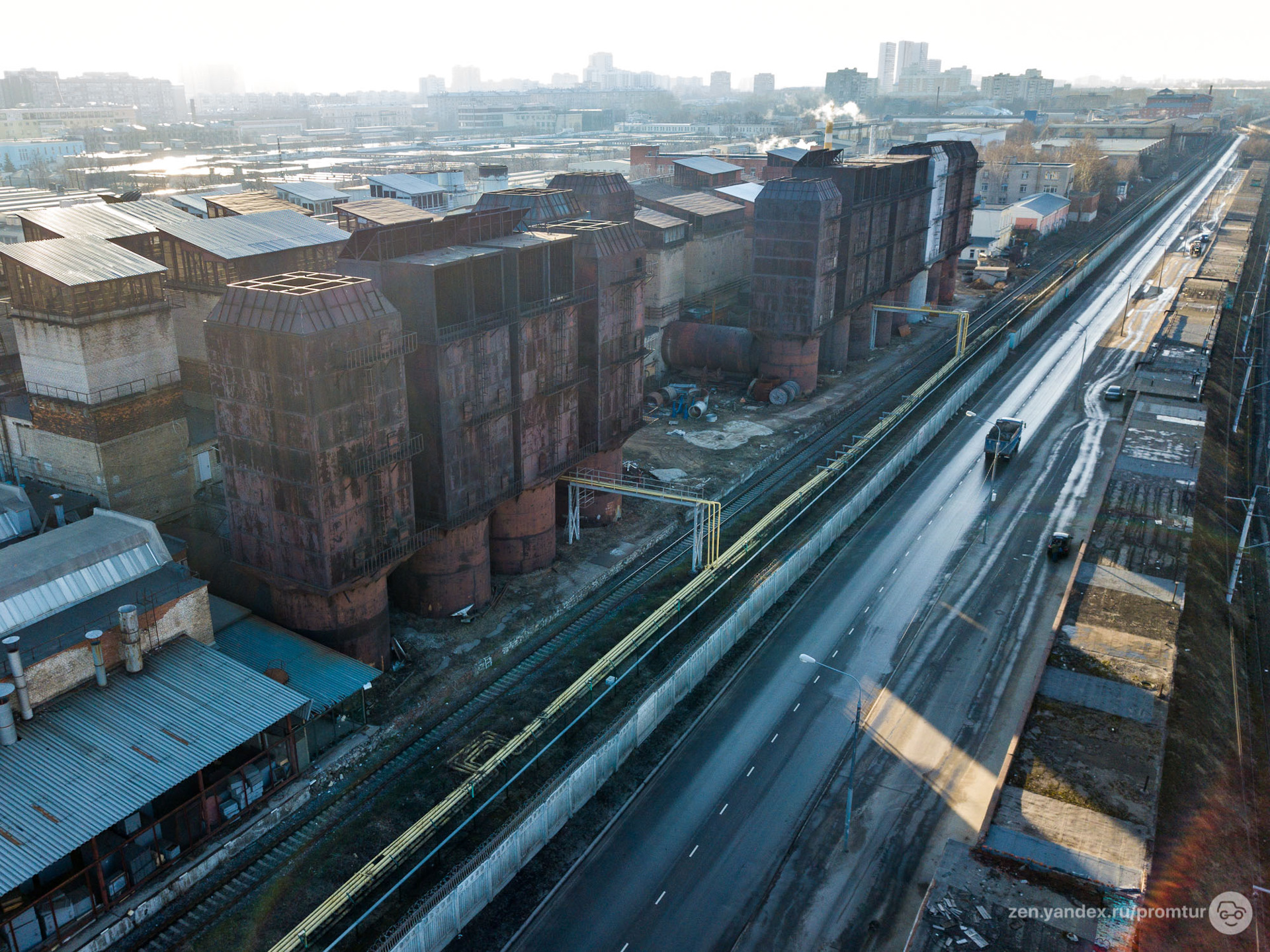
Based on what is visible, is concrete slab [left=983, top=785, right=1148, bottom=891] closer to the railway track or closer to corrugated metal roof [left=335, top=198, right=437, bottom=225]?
the railway track

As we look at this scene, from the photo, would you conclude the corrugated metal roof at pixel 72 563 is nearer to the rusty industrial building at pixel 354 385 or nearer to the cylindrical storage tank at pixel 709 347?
the rusty industrial building at pixel 354 385

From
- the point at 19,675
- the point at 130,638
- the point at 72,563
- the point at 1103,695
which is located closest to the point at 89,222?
the point at 72,563

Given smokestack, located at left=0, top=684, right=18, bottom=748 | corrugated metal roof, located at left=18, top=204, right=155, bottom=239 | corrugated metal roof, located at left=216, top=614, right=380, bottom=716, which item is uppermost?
corrugated metal roof, located at left=18, top=204, right=155, bottom=239

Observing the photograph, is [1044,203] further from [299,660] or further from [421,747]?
[299,660]

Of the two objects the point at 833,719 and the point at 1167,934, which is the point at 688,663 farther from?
the point at 1167,934

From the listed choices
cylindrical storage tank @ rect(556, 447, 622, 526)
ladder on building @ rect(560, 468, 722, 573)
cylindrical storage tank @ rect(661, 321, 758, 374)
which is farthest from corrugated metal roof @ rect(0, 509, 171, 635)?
cylindrical storage tank @ rect(661, 321, 758, 374)
